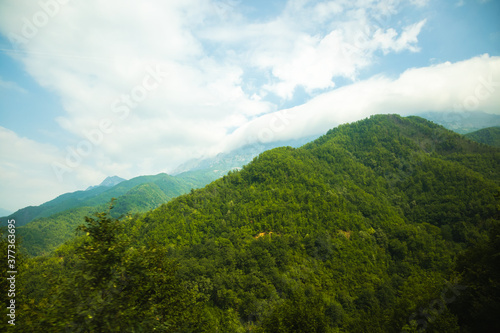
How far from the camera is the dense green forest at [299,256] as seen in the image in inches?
494

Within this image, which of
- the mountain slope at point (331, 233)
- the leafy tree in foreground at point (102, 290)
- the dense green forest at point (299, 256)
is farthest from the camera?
the mountain slope at point (331, 233)

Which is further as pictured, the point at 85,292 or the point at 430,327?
the point at 430,327

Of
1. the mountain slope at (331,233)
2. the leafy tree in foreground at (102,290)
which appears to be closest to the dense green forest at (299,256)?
the leafy tree in foreground at (102,290)

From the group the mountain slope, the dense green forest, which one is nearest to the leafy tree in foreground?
the dense green forest

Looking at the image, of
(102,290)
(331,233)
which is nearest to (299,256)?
(331,233)

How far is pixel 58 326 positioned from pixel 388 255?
11902 centimetres

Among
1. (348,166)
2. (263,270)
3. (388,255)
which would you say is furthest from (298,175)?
(263,270)

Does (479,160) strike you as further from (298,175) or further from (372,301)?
(372,301)

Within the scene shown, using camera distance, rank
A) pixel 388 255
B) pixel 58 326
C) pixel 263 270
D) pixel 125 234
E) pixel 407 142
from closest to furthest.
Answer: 1. pixel 58 326
2. pixel 125 234
3. pixel 263 270
4. pixel 388 255
5. pixel 407 142

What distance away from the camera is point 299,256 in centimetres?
8825

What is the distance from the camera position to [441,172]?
14412 centimetres

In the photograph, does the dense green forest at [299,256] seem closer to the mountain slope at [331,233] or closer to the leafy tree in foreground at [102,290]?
the leafy tree in foreground at [102,290]

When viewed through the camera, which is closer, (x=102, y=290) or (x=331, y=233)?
(x=102, y=290)

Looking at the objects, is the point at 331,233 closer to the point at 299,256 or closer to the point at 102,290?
the point at 299,256
